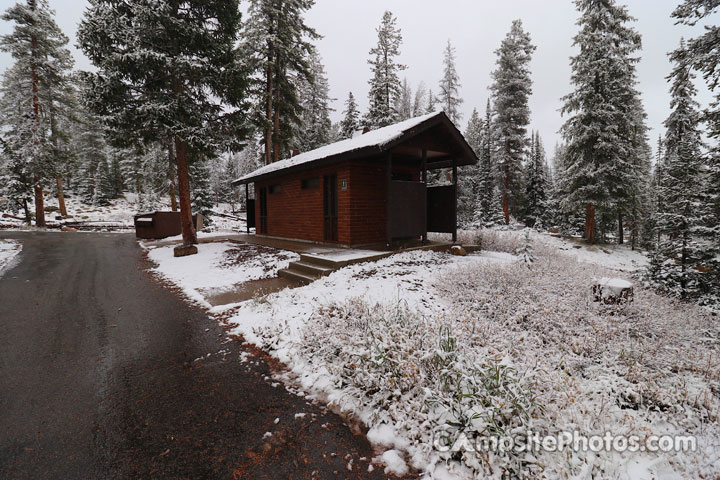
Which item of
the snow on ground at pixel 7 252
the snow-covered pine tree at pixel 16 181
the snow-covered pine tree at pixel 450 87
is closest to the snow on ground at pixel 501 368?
the snow on ground at pixel 7 252

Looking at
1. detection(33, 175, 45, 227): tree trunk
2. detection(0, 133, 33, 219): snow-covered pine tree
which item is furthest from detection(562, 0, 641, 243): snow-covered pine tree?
detection(0, 133, 33, 219): snow-covered pine tree

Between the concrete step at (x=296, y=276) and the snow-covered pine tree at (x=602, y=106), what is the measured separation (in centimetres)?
1786

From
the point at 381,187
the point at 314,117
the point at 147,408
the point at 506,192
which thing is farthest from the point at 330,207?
the point at 314,117

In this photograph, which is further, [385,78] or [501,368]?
[385,78]

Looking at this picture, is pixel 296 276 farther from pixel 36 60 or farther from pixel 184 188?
pixel 36 60

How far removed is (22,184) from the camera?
69.9 feet

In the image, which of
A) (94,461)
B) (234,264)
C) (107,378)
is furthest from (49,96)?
(94,461)

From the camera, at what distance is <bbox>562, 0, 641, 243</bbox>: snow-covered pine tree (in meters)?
16.3

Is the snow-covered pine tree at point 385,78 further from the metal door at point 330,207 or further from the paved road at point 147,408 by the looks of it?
the paved road at point 147,408

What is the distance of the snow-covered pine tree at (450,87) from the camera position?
2870cm

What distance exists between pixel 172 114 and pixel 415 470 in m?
12.3

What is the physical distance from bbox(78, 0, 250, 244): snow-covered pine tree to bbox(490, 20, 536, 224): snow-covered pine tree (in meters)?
20.1

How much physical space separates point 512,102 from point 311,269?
77.8 ft

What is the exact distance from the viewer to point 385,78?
77.9 feet
